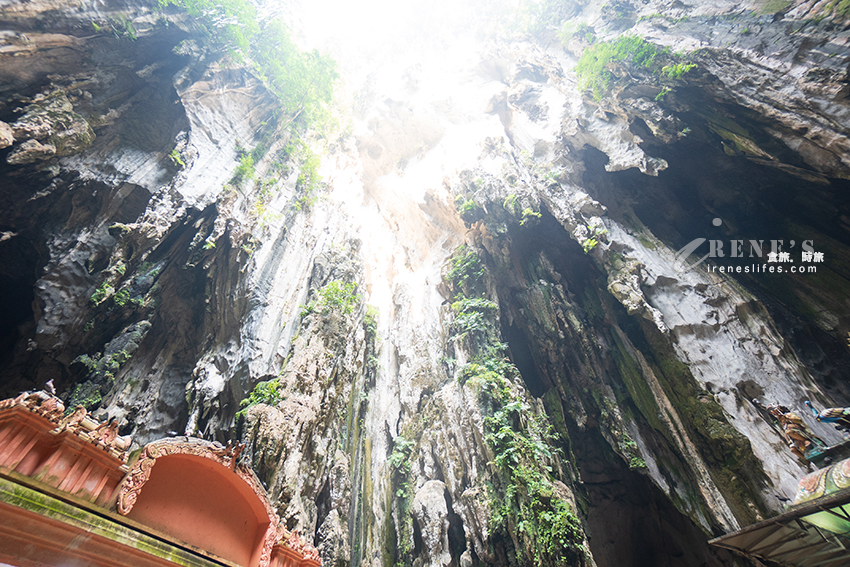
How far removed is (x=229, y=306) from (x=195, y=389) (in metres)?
2.06

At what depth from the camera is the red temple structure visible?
1979 mm

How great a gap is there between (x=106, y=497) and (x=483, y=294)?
30.9 feet

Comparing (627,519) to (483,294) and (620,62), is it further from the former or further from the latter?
(620,62)

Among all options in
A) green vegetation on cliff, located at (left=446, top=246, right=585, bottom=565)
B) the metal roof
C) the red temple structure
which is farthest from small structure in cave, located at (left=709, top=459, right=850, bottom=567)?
the red temple structure

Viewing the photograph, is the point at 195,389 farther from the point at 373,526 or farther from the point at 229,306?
the point at 373,526

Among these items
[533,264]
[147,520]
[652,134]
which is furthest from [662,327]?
[147,520]

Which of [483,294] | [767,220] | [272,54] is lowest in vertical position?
[767,220]

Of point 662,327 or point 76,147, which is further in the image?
point 662,327

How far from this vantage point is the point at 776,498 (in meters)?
5.37

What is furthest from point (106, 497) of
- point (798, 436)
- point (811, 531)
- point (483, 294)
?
point (798, 436)

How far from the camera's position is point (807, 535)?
12.1 feet

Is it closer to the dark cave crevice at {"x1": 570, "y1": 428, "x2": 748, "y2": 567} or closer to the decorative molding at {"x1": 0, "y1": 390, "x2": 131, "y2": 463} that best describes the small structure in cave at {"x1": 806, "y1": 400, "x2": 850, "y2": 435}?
the dark cave crevice at {"x1": 570, "y1": 428, "x2": 748, "y2": 567}

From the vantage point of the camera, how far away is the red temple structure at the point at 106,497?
198 centimetres

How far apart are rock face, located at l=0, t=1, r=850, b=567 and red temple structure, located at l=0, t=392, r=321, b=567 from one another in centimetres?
190
